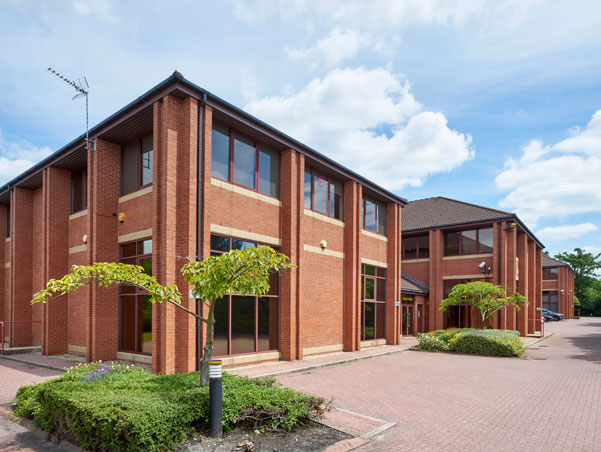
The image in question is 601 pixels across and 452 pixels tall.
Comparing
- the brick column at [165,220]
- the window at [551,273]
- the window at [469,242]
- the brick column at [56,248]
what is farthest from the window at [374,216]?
the window at [551,273]

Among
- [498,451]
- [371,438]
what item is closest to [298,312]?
[371,438]

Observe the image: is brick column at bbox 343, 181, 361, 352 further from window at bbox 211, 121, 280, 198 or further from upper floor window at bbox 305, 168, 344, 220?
window at bbox 211, 121, 280, 198

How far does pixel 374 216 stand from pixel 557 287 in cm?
5144

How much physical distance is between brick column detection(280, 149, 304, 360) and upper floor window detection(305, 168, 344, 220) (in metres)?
1.28

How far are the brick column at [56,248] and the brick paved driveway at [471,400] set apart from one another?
8.88 metres

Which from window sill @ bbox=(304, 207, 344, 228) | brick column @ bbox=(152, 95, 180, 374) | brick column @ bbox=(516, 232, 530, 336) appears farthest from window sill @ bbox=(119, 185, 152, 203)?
brick column @ bbox=(516, 232, 530, 336)

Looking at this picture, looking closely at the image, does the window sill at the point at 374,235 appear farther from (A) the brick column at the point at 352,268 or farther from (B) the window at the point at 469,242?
(B) the window at the point at 469,242

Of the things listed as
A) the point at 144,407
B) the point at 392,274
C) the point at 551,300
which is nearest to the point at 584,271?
the point at 551,300

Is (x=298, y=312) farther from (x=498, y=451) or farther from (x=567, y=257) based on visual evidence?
(x=567, y=257)

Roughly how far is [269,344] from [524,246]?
2391cm

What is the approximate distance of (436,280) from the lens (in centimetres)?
2875

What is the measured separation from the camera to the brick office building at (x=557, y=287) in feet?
198

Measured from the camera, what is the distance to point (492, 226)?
2728cm

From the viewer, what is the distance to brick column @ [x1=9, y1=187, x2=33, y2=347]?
18.3 meters
